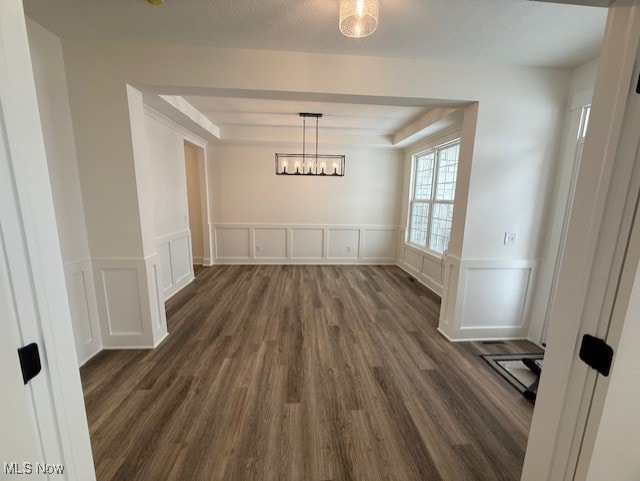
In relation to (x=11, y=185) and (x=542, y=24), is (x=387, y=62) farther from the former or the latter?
(x=11, y=185)

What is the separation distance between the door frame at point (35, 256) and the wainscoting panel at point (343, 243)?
4692 mm

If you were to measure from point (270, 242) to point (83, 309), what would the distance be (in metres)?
3.30

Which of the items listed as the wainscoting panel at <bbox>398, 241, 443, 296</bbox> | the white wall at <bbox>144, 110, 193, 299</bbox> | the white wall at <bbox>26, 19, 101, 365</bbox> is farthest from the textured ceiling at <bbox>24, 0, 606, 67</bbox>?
the wainscoting panel at <bbox>398, 241, 443, 296</bbox>

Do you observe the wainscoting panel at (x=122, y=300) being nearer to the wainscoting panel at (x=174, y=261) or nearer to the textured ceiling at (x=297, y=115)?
the wainscoting panel at (x=174, y=261)

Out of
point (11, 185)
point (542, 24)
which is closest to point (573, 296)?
point (11, 185)

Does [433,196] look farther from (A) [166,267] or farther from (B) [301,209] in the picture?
(A) [166,267]

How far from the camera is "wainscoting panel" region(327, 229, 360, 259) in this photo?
534cm

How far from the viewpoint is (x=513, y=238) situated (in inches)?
98.3

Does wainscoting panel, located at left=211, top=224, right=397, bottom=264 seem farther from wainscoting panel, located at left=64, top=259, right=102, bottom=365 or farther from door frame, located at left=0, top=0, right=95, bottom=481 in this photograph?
door frame, located at left=0, top=0, right=95, bottom=481

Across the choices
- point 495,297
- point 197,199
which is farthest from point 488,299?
point 197,199

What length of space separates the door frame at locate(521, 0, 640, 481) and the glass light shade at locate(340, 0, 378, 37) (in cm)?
106

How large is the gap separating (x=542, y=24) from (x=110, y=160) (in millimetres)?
3398

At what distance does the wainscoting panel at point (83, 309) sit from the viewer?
208cm

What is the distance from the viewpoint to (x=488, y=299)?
8.60ft
